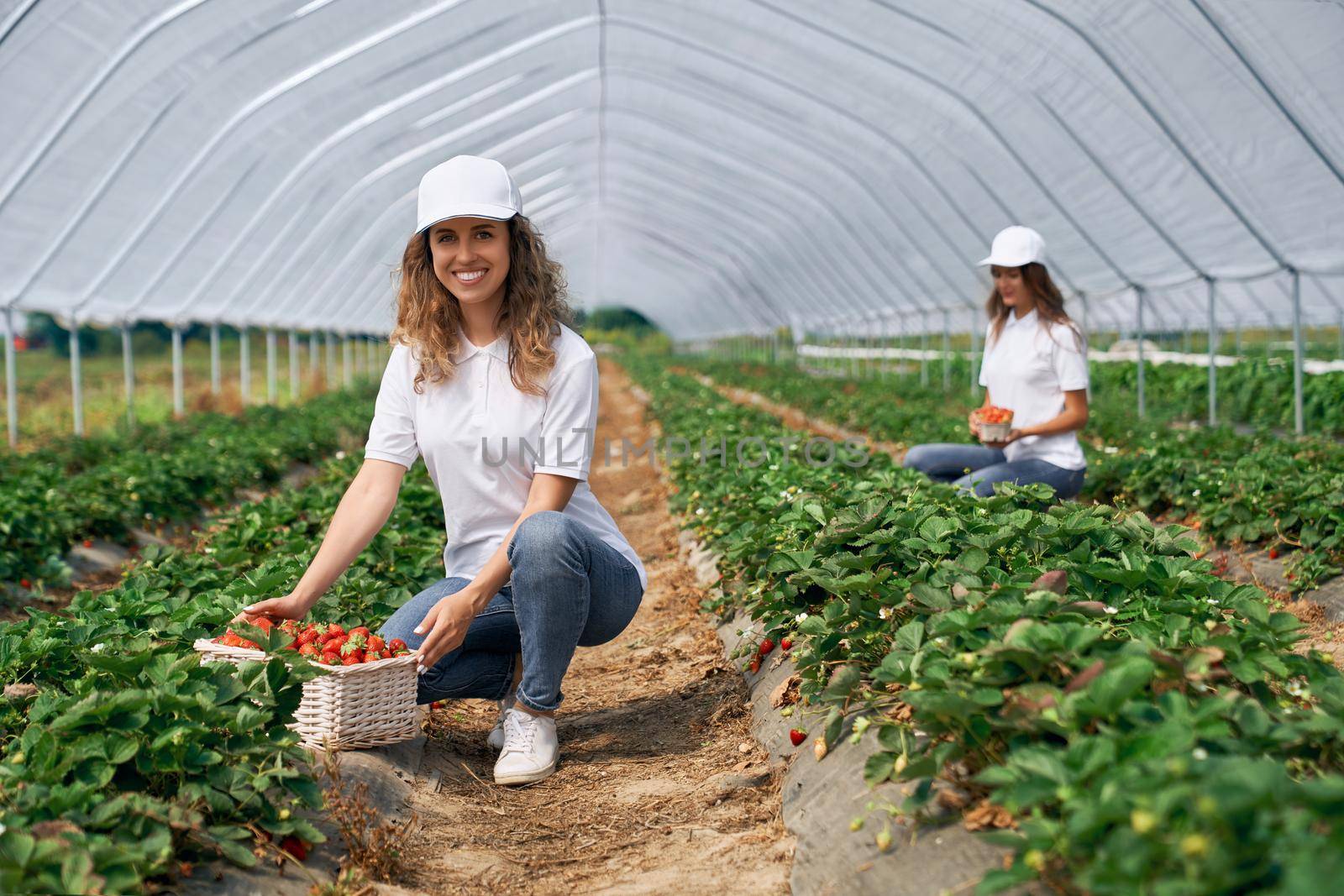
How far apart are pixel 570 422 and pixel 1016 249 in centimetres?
292

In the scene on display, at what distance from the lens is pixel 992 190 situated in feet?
41.4

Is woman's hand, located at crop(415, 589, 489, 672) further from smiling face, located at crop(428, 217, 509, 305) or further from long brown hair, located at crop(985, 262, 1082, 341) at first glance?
long brown hair, located at crop(985, 262, 1082, 341)

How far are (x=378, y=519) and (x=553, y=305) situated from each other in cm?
78

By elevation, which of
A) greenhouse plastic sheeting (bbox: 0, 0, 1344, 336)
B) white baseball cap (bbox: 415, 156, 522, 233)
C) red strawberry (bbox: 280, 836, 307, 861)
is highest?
greenhouse plastic sheeting (bbox: 0, 0, 1344, 336)

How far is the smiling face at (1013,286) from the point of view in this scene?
548cm

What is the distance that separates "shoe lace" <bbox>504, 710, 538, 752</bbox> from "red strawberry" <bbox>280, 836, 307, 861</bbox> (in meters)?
0.85

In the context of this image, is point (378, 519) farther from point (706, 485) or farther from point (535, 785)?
point (706, 485)

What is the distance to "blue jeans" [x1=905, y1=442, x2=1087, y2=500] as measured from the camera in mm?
5270

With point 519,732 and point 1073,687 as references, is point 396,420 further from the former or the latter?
point 1073,687

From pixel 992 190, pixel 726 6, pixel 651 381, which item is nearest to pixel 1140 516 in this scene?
pixel 726 6

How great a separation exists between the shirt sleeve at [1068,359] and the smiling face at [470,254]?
3.17 meters

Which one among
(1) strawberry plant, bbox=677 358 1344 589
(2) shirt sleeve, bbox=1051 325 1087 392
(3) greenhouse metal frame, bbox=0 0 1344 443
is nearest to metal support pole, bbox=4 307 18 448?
(3) greenhouse metal frame, bbox=0 0 1344 443

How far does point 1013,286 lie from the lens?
18.0 feet

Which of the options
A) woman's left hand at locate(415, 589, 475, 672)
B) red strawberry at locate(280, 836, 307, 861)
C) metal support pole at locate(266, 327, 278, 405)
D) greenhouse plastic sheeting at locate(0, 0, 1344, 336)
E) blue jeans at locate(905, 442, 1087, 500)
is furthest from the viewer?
metal support pole at locate(266, 327, 278, 405)
